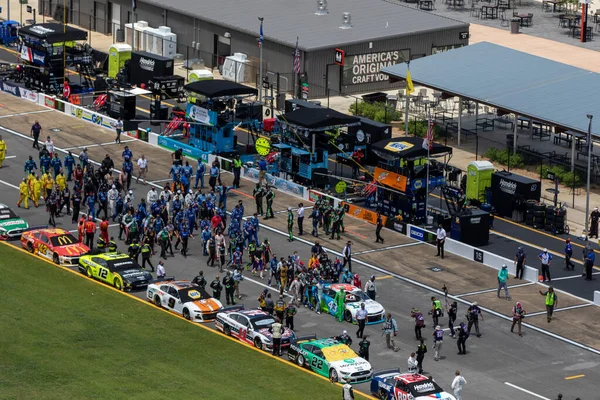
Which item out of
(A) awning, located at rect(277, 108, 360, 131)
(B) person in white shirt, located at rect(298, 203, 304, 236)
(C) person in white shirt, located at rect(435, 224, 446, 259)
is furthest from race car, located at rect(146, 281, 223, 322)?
(A) awning, located at rect(277, 108, 360, 131)

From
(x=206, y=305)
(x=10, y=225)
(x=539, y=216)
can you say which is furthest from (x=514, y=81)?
(x=206, y=305)

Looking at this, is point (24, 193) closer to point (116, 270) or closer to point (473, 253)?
point (116, 270)

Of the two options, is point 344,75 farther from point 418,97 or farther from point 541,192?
point 541,192

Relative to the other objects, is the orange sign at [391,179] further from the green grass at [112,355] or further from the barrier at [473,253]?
the green grass at [112,355]

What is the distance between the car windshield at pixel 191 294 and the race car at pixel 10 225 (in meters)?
11.8

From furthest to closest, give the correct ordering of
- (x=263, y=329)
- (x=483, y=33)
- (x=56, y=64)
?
(x=483, y=33)
(x=56, y=64)
(x=263, y=329)

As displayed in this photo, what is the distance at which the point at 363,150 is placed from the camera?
7919 centimetres

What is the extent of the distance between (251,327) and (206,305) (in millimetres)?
3102

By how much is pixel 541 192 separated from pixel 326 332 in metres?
22.2

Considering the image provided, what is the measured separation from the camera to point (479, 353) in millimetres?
56438

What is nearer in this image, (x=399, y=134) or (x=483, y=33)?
(x=399, y=134)

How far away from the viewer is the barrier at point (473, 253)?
212 ft

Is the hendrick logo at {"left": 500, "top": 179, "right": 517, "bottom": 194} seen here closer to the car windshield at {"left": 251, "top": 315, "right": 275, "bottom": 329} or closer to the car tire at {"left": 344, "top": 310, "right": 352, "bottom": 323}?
the car tire at {"left": 344, "top": 310, "right": 352, "bottom": 323}

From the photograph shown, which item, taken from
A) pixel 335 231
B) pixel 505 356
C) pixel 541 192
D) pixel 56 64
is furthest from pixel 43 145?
pixel 505 356
